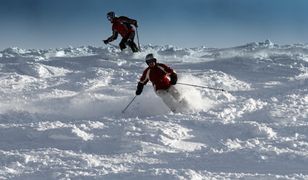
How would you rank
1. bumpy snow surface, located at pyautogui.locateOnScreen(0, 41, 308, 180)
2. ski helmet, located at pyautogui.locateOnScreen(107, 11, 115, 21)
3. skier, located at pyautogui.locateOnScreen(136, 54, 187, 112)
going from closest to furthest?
bumpy snow surface, located at pyautogui.locateOnScreen(0, 41, 308, 180) < skier, located at pyautogui.locateOnScreen(136, 54, 187, 112) < ski helmet, located at pyautogui.locateOnScreen(107, 11, 115, 21)

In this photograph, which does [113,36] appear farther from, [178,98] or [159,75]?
[178,98]

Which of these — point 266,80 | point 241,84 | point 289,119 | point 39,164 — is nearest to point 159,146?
point 39,164

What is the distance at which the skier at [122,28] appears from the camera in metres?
15.4

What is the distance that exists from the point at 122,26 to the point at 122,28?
0.06m

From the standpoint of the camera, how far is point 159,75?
9.31 m

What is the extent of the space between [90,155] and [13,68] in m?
8.58

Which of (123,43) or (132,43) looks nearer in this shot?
(123,43)

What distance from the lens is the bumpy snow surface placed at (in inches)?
245

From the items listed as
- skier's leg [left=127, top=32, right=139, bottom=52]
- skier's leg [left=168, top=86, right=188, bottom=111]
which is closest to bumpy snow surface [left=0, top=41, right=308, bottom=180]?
skier's leg [left=168, top=86, right=188, bottom=111]

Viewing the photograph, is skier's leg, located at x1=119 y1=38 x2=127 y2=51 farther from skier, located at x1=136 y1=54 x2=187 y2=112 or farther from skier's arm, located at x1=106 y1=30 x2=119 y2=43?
skier, located at x1=136 y1=54 x2=187 y2=112

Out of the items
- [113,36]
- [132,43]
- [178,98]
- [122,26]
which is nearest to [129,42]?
[132,43]

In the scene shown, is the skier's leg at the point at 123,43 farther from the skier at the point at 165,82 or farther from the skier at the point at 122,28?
the skier at the point at 165,82

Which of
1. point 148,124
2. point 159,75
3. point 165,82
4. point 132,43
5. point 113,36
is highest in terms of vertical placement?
point 113,36

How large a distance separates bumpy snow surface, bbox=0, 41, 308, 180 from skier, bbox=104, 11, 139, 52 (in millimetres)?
1233
